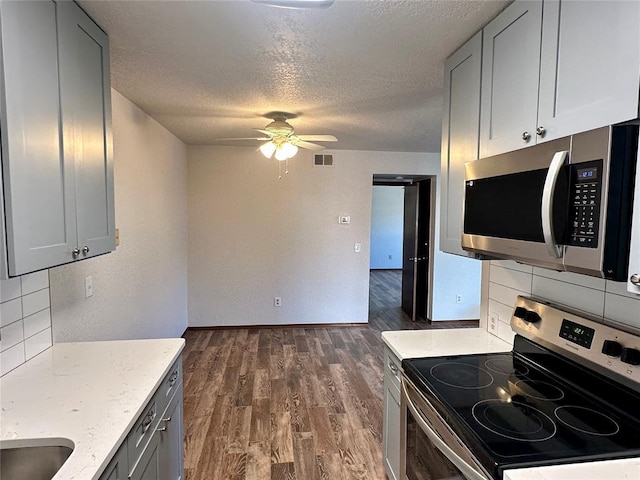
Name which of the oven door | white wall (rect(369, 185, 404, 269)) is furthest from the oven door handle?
white wall (rect(369, 185, 404, 269))

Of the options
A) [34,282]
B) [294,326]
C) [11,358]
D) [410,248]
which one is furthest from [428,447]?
[410,248]

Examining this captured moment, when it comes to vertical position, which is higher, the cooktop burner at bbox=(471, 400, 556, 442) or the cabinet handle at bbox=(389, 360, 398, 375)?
the cooktop burner at bbox=(471, 400, 556, 442)

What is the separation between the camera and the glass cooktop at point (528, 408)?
1079mm

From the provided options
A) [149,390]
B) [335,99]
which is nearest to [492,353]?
[149,390]

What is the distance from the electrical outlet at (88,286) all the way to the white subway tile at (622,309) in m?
2.58

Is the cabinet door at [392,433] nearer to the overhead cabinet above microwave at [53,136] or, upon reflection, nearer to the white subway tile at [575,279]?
the white subway tile at [575,279]

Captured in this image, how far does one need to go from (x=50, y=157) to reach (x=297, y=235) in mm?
3729

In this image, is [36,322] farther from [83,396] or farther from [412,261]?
[412,261]

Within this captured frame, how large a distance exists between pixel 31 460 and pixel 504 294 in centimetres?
217

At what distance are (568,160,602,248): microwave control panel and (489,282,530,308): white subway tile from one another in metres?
0.88

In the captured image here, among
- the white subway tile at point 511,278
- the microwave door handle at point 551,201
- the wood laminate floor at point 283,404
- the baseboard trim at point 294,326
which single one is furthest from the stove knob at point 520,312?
the baseboard trim at point 294,326

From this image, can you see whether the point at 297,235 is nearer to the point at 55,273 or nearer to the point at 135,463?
the point at 55,273

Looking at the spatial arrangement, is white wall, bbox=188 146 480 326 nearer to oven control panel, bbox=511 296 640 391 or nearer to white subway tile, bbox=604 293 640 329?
oven control panel, bbox=511 296 640 391

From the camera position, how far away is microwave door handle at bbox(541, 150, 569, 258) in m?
1.11
